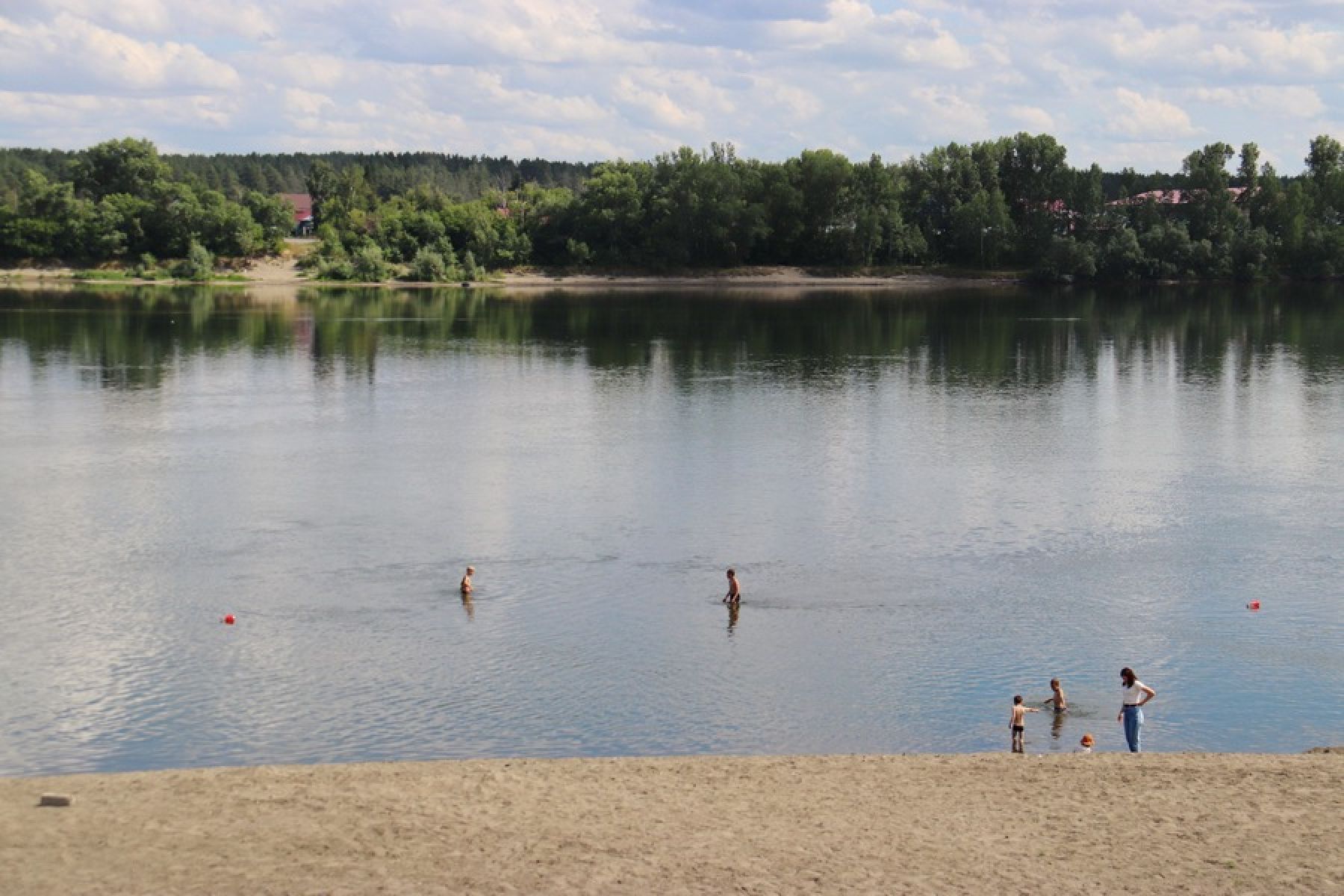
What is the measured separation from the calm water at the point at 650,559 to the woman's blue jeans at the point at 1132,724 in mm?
1095

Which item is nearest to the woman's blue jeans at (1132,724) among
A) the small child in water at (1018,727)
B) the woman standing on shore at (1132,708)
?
the woman standing on shore at (1132,708)

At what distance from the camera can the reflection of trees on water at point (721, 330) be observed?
9756 cm

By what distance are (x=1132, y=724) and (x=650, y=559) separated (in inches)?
737

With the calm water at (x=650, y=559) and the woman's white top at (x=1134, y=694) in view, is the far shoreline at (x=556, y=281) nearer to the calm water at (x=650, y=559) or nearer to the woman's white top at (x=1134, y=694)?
the calm water at (x=650, y=559)

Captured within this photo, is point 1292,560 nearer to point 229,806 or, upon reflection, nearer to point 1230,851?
point 1230,851

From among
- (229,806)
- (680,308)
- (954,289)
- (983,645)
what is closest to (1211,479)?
(983,645)

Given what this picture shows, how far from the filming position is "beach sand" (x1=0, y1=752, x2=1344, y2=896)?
20828 mm

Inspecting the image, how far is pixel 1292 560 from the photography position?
44.8m

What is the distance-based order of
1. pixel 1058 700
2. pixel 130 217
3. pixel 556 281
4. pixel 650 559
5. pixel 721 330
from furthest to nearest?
pixel 556 281
pixel 130 217
pixel 721 330
pixel 650 559
pixel 1058 700

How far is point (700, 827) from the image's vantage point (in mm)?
23172

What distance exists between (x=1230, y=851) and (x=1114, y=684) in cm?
1246

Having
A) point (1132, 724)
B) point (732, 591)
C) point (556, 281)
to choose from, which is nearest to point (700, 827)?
point (1132, 724)

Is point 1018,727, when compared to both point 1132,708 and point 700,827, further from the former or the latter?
point 700,827

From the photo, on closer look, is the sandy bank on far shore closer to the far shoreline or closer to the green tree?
the far shoreline
